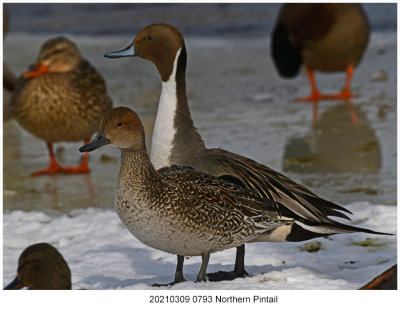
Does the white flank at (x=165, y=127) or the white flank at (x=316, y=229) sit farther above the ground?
the white flank at (x=165, y=127)

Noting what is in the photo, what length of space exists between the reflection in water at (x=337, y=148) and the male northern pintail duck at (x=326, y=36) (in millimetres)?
1156

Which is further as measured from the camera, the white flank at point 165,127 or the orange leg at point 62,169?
the orange leg at point 62,169

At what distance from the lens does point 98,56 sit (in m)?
12.8

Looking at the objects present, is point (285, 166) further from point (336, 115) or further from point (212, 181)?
point (212, 181)

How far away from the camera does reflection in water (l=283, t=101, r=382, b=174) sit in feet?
23.1

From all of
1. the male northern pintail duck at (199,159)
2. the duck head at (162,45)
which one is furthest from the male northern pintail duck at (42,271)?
the duck head at (162,45)

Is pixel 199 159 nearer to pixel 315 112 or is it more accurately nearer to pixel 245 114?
pixel 245 114

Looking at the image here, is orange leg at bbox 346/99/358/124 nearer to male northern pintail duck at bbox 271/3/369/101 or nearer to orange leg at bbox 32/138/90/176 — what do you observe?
male northern pintail duck at bbox 271/3/369/101

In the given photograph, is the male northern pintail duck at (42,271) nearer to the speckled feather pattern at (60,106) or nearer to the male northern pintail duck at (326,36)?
the speckled feather pattern at (60,106)

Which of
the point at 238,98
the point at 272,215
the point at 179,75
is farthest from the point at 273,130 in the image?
the point at 272,215

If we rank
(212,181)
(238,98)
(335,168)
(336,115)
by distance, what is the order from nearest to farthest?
(212,181) → (335,168) → (336,115) → (238,98)

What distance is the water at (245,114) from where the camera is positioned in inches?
265

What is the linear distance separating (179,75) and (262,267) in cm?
133
